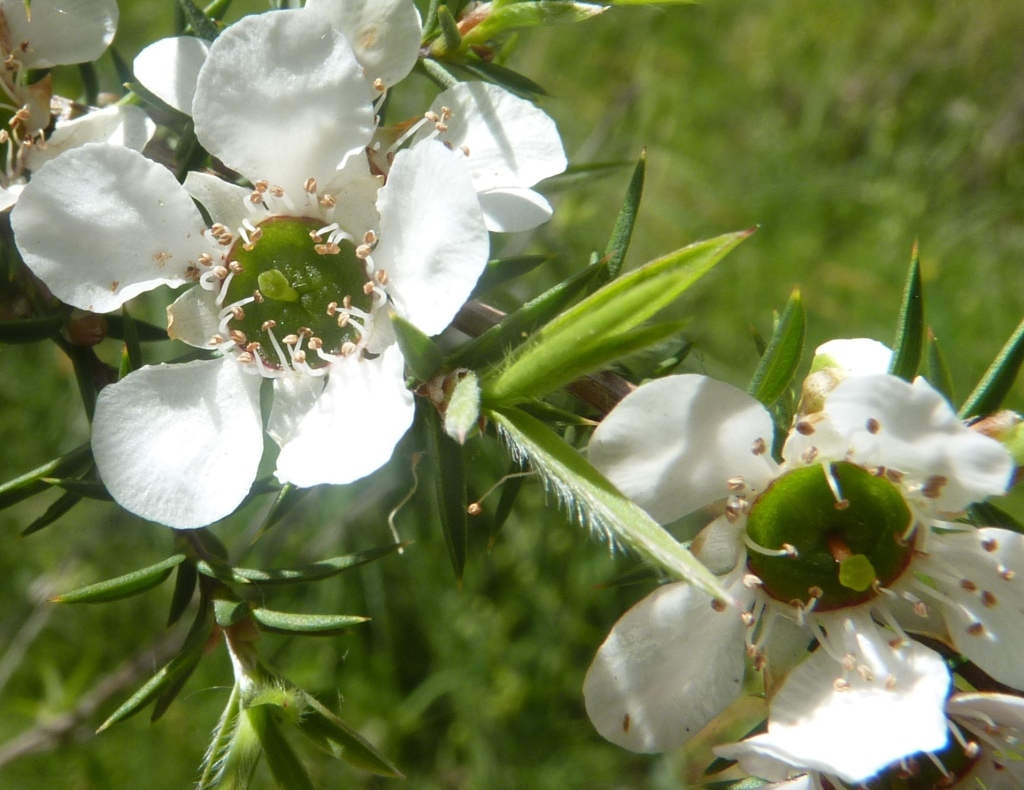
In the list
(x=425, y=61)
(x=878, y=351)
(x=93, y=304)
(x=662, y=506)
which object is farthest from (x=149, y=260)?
(x=878, y=351)

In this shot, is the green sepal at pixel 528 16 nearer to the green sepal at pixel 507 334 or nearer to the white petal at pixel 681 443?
the green sepal at pixel 507 334

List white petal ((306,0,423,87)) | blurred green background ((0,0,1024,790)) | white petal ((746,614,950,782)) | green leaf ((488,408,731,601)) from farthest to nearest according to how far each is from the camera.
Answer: blurred green background ((0,0,1024,790)) < white petal ((306,0,423,87)) < white petal ((746,614,950,782)) < green leaf ((488,408,731,601))

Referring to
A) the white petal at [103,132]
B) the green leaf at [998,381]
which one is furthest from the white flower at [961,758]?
the white petal at [103,132]

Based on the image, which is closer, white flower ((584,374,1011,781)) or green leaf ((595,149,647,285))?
white flower ((584,374,1011,781))

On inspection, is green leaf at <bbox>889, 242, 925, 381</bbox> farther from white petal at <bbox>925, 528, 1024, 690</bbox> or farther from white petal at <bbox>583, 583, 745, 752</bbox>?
white petal at <bbox>583, 583, 745, 752</bbox>

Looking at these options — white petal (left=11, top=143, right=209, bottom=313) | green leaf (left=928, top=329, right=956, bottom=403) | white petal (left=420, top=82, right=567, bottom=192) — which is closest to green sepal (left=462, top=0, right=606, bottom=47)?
white petal (left=420, top=82, right=567, bottom=192)

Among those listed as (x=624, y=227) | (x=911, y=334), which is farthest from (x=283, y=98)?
(x=911, y=334)
